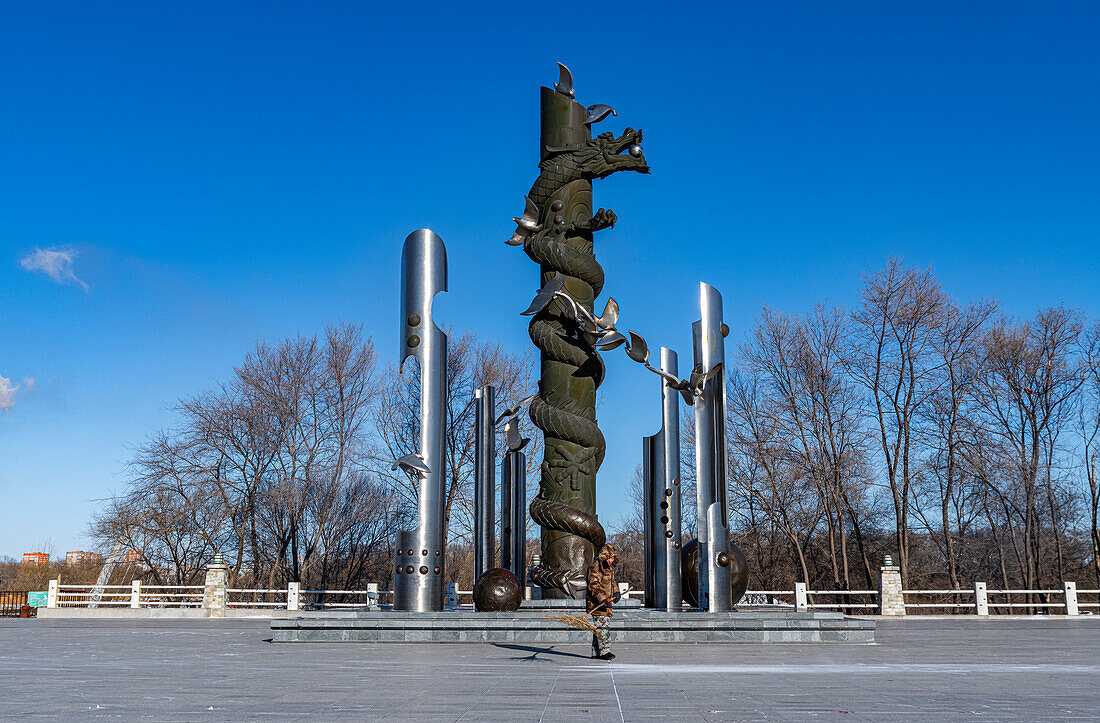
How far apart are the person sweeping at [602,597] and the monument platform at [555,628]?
189cm

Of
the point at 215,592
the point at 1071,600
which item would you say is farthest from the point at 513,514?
the point at 1071,600

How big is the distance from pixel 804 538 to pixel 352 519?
1622cm

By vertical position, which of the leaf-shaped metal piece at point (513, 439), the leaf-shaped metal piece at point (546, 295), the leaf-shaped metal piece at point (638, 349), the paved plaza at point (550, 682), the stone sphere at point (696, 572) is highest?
the leaf-shaped metal piece at point (546, 295)

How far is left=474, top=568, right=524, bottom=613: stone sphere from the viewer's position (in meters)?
13.2

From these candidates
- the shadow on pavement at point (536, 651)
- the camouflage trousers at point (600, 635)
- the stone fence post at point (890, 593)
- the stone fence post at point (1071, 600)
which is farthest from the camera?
the stone fence post at point (1071, 600)

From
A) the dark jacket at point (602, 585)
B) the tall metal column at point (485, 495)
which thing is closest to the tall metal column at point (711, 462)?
the dark jacket at point (602, 585)

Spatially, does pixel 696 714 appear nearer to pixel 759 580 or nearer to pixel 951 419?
pixel 951 419

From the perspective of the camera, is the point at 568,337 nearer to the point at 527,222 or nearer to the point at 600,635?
the point at 527,222

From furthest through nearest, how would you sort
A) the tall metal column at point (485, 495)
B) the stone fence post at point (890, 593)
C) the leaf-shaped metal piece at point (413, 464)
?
the stone fence post at point (890, 593)
the tall metal column at point (485, 495)
the leaf-shaped metal piece at point (413, 464)

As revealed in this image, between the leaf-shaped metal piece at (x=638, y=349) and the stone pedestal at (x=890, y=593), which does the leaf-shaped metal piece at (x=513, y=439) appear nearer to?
the leaf-shaped metal piece at (x=638, y=349)

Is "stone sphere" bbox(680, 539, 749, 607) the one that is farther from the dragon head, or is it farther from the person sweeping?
the dragon head

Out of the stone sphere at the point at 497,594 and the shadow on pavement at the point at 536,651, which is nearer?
the shadow on pavement at the point at 536,651

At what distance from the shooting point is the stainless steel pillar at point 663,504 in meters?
14.8

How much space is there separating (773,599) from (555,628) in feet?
57.3
